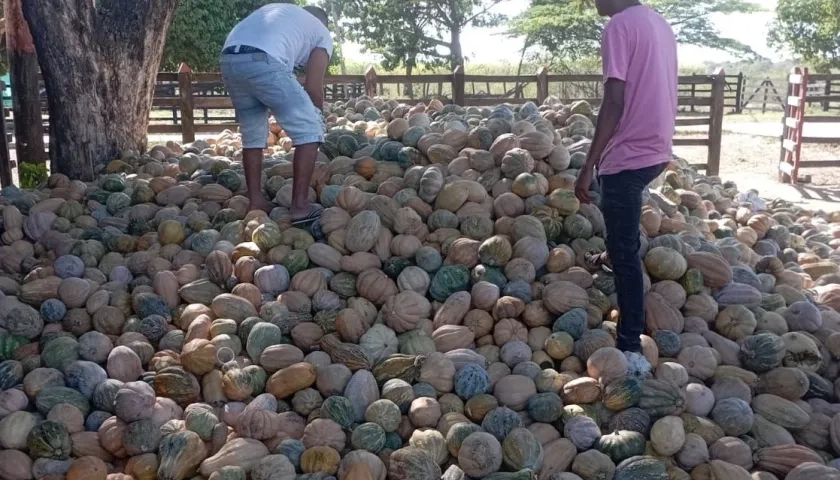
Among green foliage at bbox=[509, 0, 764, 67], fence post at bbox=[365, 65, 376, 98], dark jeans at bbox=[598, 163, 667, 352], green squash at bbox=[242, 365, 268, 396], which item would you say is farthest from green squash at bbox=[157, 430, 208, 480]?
green foliage at bbox=[509, 0, 764, 67]

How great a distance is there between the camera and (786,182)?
39.0ft

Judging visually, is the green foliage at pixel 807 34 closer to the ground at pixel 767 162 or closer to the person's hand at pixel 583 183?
the ground at pixel 767 162

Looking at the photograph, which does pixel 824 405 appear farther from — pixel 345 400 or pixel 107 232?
pixel 107 232

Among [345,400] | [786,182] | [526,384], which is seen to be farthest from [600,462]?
[786,182]

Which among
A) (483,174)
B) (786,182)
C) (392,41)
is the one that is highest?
(392,41)

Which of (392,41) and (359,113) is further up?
(392,41)

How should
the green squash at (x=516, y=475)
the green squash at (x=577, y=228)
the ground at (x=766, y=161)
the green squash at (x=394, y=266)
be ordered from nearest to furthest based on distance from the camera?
1. the green squash at (x=516, y=475)
2. the green squash at (x=394, y=266)
3. the green squash at (x=577, y=228)
4. the ground at (x=766, y=161)

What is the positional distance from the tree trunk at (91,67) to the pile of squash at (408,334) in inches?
46.4

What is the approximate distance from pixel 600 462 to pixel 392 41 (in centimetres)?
2684

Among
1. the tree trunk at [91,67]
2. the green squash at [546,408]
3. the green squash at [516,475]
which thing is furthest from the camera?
the tree trunk at [91,67]

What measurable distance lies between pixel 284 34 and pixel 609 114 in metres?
2.05

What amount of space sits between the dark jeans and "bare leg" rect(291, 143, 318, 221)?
1.78 meters

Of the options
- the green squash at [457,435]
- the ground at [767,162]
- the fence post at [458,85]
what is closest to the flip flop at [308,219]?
the green squash at [457,435]

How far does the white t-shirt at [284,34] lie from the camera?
14.0 ft
